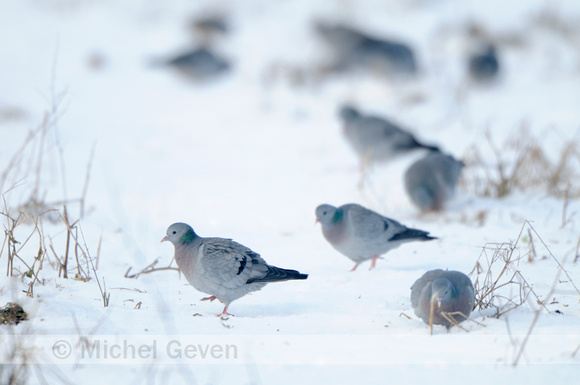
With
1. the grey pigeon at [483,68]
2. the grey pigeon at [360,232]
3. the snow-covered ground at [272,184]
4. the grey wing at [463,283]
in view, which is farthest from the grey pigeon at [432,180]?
the grey pigeon at [483,68]

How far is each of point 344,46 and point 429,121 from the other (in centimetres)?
300

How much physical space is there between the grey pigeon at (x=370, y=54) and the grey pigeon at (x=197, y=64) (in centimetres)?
242

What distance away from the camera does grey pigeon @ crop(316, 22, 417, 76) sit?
11836mm

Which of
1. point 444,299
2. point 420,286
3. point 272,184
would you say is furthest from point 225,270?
point 272,184

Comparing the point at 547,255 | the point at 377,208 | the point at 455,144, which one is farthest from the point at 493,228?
the point at 455,144

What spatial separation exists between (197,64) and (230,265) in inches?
377

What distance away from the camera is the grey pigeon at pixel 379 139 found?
752 centimetres

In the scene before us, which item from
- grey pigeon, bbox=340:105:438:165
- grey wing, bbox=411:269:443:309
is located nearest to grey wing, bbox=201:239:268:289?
grey wing, bbox=411:269:443:309

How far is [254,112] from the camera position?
1059 centimetres

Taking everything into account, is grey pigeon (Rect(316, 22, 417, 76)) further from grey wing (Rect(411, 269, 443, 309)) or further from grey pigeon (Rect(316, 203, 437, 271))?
grey wing (Rect(411, 269, 443, 309))

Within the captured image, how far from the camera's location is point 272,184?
6.73 metres

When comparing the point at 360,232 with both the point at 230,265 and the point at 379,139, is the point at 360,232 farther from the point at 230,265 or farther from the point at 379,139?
the point at 379,139

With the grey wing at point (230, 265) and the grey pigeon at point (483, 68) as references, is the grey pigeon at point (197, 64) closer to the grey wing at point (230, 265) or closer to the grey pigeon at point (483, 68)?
the grey pigeon at point (483, 68)

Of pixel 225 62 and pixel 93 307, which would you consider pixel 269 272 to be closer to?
pixel 93 307
